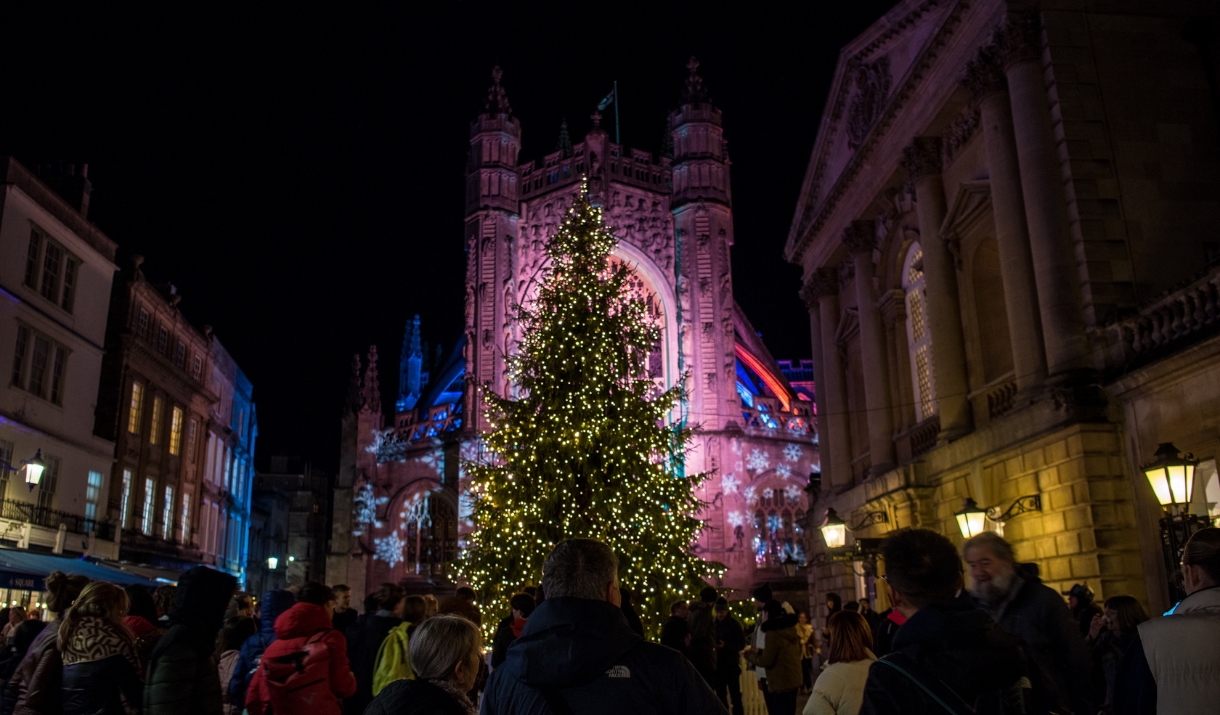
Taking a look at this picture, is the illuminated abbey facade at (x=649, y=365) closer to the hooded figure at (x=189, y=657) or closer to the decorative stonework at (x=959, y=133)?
the decorative stonework at (x=959, y=133)

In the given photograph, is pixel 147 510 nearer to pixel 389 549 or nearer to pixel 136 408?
pixel 136 408

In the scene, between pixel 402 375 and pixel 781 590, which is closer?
pixel 781 590

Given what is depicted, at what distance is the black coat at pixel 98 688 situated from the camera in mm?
5098

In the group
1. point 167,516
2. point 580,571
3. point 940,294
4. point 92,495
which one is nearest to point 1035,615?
point 580,571

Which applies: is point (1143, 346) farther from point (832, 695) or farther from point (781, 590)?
point (781, 590)

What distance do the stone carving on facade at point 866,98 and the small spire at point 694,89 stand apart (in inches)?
746

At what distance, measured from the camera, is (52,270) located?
2338 cm

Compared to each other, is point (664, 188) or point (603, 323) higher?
point (664, 188)

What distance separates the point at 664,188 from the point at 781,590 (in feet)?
54.9

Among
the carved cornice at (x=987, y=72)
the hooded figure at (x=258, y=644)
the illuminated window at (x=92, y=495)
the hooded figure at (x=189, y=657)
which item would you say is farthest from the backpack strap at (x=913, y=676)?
the illuminated window at (x=92, y=495)

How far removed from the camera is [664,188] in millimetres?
39406

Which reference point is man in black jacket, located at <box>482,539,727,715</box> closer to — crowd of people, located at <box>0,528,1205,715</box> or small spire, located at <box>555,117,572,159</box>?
crowd of people, located at <box>0,528,1205,715</box>

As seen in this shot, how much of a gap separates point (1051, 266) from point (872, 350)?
7.60 meters

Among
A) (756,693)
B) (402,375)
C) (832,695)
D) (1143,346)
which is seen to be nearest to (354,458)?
(402,375)
